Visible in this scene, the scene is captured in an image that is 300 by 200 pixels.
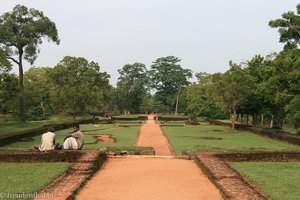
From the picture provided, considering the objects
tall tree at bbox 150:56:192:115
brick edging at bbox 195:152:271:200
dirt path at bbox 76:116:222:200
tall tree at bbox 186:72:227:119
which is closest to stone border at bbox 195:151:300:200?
brick edging at bbox 195:152:271:200

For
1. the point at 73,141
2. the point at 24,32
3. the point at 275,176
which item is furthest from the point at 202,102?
the point at 275,176

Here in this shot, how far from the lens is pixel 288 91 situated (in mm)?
19984

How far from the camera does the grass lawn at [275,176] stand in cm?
744

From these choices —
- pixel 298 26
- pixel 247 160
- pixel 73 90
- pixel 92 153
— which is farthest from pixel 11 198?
pixel 73 90

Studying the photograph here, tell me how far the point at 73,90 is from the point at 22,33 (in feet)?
33.9

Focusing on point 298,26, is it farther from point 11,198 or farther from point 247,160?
point 11,198

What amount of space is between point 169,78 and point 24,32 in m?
42.7

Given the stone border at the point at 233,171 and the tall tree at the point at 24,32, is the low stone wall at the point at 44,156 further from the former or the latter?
the tall tree at the point at 24,32

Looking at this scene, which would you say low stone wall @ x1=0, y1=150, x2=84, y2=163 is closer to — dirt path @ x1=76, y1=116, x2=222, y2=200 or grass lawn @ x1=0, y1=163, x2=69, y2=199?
grass lawn @ x1=0, y1=163, x2=69, y2=199

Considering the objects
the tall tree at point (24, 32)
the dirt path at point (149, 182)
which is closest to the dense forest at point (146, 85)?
the tall tree at point (24, 32)

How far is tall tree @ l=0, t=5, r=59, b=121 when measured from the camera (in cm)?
3347

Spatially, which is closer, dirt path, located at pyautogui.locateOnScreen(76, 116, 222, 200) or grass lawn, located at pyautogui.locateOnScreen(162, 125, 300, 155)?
dirt path, located at pyautogui.locateOnScreen(76, 116, 222, 200)

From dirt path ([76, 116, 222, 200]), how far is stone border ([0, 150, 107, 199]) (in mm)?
227

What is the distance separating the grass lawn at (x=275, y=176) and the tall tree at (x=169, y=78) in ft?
204
